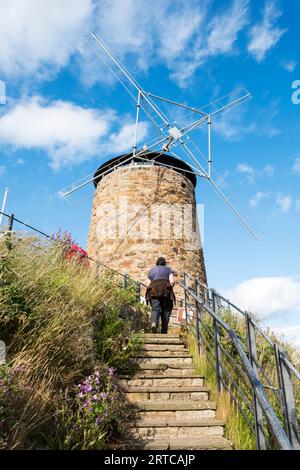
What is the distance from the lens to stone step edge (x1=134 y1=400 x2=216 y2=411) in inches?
138

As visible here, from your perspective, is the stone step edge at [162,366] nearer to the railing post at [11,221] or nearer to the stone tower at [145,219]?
the railing post at [11,221]

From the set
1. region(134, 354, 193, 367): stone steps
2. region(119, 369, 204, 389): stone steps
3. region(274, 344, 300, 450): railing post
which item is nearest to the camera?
region(274, 344, 300, 450): railing post

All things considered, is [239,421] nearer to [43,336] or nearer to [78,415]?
[78,415]

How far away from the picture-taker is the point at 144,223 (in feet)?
37.7

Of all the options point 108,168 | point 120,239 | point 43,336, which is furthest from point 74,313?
point 108,168

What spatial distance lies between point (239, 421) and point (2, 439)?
2.23m

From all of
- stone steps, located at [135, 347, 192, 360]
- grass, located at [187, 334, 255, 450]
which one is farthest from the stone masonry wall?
grass, located at [187, 334, 255, 450]

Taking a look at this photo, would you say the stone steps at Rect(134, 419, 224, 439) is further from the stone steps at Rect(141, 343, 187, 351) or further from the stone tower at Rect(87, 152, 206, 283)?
the stone tower at Rect(87, 152, 206, 283)

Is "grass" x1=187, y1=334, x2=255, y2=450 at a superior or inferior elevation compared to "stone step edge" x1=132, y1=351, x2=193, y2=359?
inferior

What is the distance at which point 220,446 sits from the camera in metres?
2.90

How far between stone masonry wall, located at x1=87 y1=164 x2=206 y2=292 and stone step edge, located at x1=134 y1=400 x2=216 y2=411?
7177 mm

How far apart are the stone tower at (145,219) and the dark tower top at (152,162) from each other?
4 cm

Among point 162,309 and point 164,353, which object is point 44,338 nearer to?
point 164,353

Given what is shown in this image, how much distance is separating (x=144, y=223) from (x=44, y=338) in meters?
8.49
